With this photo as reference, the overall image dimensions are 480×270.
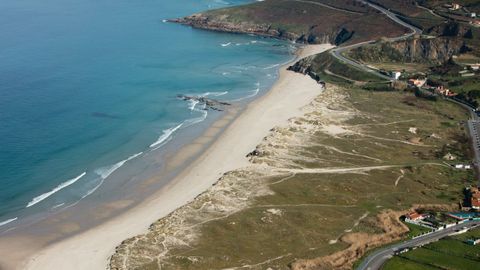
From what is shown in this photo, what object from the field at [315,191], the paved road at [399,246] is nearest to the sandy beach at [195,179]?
the field at [315,191]

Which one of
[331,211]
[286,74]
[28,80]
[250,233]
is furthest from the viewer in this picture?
[286,74]

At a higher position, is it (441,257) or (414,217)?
(414,217)

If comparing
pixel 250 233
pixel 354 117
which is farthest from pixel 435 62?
pixel 250 233

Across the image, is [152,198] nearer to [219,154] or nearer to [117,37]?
[219,154]

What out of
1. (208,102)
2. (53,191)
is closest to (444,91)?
(208,102)

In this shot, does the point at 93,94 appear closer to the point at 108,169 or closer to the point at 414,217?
the point at 108,169

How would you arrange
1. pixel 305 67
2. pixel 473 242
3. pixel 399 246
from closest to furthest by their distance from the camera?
pixel 399 246 → pixel 473 242 → pixel 305 67
